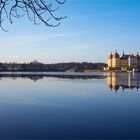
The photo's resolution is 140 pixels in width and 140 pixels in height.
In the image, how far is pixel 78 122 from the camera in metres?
7.27

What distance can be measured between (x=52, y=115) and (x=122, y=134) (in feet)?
8.87

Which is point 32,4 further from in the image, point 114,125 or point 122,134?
point 114,125

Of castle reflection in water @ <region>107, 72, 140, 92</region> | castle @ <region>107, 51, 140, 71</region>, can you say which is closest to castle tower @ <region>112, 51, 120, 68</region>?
castle @ <region>107, 51, 140, 71</region>

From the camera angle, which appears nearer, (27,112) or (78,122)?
(78,122)

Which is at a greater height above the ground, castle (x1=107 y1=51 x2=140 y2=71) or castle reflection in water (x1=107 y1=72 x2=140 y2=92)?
castle (x1=107 y1=51 x2=140 y2=71)

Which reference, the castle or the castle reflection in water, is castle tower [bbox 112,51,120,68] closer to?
the castle

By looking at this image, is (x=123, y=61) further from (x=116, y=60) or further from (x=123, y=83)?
(x=123, y=83)

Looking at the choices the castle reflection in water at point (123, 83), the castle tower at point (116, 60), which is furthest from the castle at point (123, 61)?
the castle reflection in water at point (123, 83)

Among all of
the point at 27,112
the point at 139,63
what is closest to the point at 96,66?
the point at 139,63

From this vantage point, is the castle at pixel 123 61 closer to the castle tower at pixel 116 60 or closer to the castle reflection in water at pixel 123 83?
the castle tower at pixel 116 60

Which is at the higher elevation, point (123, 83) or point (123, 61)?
point (123, 61)

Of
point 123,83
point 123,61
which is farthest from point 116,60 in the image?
point 123,83

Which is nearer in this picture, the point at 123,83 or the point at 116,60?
the point at 123,83

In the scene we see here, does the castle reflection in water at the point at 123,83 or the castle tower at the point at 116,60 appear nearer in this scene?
the castle reflection in water at the point at 123,83
